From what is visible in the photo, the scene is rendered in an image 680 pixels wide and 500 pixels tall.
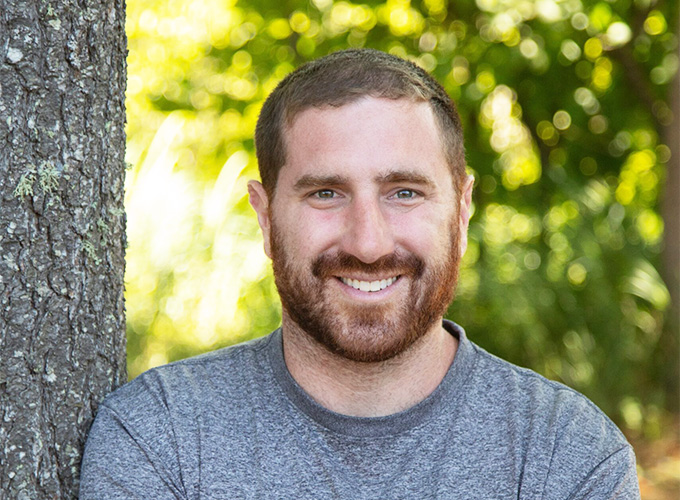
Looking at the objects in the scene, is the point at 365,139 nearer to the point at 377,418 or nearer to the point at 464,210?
the point at 464,210

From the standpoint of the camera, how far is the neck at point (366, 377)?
77.9 inches

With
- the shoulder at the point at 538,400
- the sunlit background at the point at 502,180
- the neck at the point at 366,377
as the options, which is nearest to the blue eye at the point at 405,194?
the neck at the point at 366,377

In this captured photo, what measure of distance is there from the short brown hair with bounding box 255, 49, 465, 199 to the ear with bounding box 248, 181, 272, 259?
0.04m

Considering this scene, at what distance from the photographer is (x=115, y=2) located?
1817 millimetres

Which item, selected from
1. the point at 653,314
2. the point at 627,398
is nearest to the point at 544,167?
the point at 653,314

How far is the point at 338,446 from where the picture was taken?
1.84 meters

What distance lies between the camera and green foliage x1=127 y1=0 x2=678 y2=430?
438cm

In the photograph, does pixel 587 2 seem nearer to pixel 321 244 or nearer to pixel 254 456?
pixel 321 244

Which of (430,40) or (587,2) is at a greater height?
(587,2)

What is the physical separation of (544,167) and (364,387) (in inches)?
143

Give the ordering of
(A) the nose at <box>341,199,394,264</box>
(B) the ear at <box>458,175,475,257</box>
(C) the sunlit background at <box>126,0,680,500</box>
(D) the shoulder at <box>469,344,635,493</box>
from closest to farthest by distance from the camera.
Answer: (D) the shoulder at <box>469,344,635,493</box>, (A) the nose at <box>341,199,394,264</box>, (B) the ear at <box>458,175,475,257</box>, (C) the sunlit background at <box>126,0,680,500</box>

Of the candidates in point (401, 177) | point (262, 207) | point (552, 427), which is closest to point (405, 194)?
point (401, 177)

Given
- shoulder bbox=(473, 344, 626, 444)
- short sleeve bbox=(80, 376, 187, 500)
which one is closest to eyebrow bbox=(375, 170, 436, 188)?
shoulder bbox=(473, 344, 626, 444)

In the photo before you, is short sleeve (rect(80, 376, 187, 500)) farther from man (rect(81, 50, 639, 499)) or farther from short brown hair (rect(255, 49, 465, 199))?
short brown hair (rect(255, 49, 465, 199))
